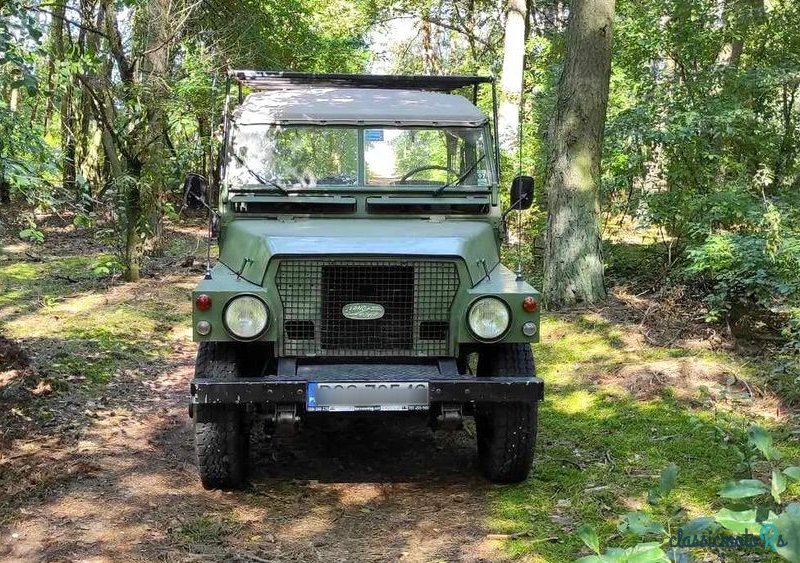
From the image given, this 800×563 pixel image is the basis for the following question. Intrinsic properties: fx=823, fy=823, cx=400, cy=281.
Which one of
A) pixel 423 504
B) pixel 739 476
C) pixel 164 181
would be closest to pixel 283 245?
pixel 423 504

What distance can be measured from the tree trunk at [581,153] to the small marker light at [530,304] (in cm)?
504

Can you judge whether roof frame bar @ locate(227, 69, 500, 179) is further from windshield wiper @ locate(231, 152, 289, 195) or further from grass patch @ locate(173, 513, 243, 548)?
grass patch @ locate(173, 513, 243, 548)

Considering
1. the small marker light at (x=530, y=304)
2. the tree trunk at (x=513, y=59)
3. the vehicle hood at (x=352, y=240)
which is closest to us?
the small marker light at (x=530, y=304)

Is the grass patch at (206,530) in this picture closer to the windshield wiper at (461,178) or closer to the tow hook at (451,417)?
the tow hook at (451,417)

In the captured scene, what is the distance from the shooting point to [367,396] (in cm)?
461

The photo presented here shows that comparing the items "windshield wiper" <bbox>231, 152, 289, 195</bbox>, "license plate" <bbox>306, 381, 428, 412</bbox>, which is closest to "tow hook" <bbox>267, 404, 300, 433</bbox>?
"license plate" <bbox>306, 381, 428, 412</bbox>

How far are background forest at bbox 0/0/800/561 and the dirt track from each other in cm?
2

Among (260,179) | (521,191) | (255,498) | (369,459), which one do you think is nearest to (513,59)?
(521,191)

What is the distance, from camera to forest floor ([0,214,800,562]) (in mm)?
4348

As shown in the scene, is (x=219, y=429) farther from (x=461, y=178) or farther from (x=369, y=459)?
(x=461, y=178)

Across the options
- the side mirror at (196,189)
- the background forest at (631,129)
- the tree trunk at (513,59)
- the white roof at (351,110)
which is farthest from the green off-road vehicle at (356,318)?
the tree trunk at (513,59)

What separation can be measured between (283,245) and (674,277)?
601cm

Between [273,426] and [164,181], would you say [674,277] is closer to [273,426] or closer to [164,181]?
[273,426]

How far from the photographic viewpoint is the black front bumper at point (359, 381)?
14.9 feet
